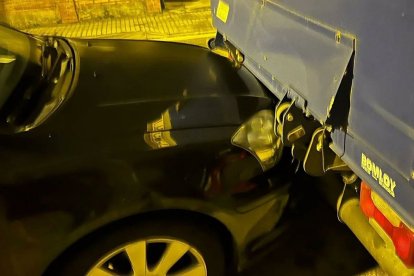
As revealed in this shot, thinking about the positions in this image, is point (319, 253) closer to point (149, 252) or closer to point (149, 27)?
point (149, 252)

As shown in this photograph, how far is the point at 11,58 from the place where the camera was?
251cm

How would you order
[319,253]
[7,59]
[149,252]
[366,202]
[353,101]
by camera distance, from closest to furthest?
[353,101] < [366,202] < [149,252] < [7,59] < [319,253]

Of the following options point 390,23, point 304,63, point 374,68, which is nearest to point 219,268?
point 304,63

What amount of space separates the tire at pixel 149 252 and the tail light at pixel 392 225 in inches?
28.8

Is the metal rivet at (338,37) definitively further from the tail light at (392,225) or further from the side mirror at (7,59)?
the side mirror at (7,59)

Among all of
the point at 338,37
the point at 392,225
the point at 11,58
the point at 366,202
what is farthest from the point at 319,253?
the point at 11,58

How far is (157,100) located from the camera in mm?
2369

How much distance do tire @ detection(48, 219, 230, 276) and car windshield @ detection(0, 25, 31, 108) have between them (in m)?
0.80

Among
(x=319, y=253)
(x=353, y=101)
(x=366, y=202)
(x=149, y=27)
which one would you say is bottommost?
(x=149, y=27)

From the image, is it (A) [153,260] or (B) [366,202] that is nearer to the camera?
(B) [366,202]

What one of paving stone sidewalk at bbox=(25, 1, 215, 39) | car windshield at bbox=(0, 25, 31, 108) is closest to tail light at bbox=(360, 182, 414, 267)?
car windshield at bbox=(0, 25, 31, 108)

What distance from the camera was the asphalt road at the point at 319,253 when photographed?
2.77m

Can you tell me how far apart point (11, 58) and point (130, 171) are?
1.01 m

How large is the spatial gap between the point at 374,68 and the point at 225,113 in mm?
854
